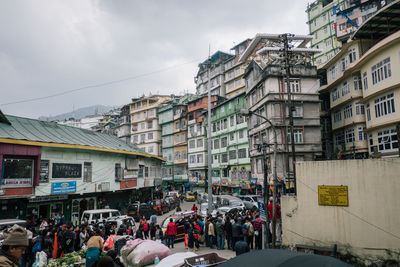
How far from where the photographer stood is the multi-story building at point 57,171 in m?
20.3

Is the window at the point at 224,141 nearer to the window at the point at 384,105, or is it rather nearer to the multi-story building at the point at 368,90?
the multi-story building at the point at 368,90

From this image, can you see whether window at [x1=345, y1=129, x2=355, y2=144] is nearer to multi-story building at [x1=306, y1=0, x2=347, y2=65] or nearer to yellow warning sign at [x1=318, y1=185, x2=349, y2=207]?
yellow warning sign at [x1=318, y1=185, x2=349, y2=207]

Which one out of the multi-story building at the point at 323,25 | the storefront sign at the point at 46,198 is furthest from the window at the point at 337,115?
the storefront sign at the point at 46,198

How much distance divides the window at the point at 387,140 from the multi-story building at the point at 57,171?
1011 inches

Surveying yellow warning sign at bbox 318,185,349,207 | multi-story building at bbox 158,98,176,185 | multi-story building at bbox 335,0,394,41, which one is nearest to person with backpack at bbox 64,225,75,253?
yellow warning sign at bbox 318,185,349,207

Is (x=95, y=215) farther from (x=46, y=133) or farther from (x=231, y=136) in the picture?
(x=231, y=136)

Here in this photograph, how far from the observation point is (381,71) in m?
24.1

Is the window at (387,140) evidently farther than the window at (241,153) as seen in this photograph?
No

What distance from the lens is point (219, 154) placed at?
1925 inches

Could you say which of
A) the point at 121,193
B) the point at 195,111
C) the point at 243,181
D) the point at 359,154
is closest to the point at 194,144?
the point at 195,111

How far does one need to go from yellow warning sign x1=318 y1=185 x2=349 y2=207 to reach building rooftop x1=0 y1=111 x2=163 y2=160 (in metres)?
20.1

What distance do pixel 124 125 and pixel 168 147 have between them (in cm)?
1713

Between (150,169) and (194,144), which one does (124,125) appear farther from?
(150,169)

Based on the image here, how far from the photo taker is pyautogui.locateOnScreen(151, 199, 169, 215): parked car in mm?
30869
